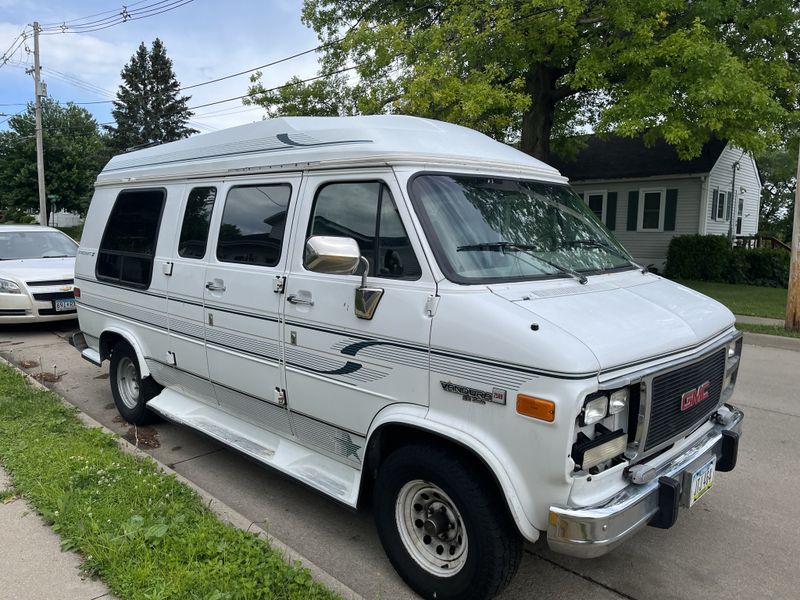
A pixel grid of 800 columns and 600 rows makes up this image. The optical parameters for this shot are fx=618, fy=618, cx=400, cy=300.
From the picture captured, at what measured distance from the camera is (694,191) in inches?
837

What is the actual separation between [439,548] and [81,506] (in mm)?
2079

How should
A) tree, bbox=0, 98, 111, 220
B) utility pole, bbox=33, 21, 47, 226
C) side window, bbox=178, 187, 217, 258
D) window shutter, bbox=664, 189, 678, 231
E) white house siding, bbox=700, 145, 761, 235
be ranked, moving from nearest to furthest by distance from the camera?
side window, bbox=178, 187, 217, 258 < white house siding, bbox=700, 145, 761, 235 < window shutter, bbox=664, 189, 678, 231 < utility pole, bbox=33, 21, 47, 226 < tree, bbox=0, 98, 111, 220

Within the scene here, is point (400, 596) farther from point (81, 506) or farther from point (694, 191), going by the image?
point (694, 191)

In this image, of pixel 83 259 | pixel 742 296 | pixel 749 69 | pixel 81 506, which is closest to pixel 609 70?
pixel 749 69

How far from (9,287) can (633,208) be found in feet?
65.4

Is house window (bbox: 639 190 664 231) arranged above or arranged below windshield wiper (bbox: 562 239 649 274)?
above

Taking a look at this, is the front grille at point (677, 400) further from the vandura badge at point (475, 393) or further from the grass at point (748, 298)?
the grass at point (748, 298)

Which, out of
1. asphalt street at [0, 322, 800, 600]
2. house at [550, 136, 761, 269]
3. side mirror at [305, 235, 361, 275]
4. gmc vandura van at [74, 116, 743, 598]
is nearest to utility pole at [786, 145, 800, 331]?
asphalt street at [0, 322, 800, 600]

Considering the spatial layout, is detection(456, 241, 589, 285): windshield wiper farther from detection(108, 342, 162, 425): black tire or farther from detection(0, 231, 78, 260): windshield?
detection(0, 231, 78, 260): windshield

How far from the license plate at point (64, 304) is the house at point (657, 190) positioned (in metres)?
16.7

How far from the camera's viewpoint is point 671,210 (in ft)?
71.7

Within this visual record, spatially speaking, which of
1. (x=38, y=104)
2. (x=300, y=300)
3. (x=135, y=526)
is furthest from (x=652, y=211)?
(x=38, y=104)

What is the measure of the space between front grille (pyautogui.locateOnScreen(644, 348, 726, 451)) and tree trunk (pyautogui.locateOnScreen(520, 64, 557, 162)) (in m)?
14.0

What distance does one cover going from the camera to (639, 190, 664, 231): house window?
2205 centimetres
